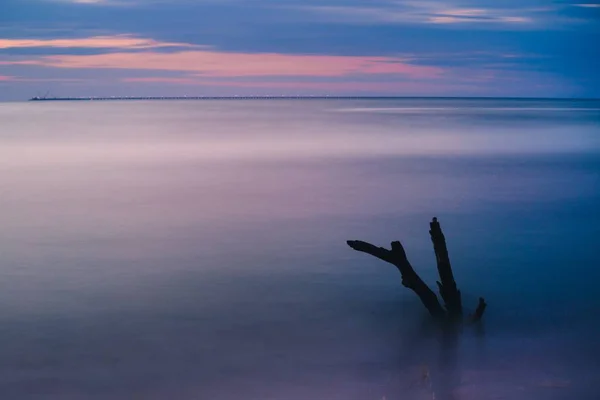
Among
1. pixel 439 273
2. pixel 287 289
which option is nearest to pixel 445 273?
pixel 439 273

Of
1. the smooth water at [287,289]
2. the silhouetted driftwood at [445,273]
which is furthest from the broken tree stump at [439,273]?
the smooth water at [287,289]

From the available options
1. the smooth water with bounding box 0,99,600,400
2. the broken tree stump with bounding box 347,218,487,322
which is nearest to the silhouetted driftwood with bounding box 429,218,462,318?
the broken tree stump with bounding box 347,218,487,322

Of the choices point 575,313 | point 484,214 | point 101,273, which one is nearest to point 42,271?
point 101,273

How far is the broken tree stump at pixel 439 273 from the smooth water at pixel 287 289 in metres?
0.19

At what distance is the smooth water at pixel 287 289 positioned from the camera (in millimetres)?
5855

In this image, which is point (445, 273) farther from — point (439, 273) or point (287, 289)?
point (287, 289)

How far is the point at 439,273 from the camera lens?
6.62 metres

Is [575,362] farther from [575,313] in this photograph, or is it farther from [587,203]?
[587,203]

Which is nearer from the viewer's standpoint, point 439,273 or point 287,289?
point 439,273

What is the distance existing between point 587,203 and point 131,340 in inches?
411

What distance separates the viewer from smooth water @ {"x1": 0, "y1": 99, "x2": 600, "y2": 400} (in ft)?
19.2

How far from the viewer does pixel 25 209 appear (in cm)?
1425

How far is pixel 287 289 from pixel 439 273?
221cm

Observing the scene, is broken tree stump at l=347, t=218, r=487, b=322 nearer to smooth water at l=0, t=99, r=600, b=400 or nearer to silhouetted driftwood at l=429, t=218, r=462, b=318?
silhouetted driftwood at l=429, t=218, r=462, b=318
